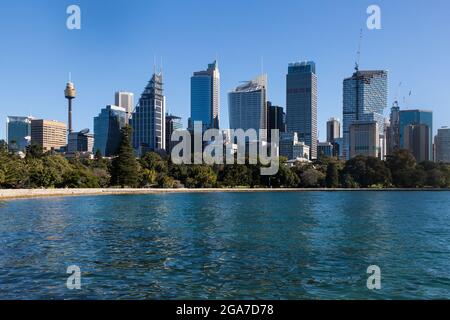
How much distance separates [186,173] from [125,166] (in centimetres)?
2423

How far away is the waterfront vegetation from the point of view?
9200 centimetres

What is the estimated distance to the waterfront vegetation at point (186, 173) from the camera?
302 feet

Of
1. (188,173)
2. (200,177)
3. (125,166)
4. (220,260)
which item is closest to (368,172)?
(200,177)

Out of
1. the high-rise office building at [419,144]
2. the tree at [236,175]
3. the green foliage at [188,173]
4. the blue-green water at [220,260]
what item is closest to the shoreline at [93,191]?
the green foliage at [188,173]

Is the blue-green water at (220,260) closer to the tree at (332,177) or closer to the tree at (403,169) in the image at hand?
the tree at (332,177)

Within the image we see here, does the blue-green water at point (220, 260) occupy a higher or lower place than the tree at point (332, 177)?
lower

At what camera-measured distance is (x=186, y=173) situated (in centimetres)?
13138

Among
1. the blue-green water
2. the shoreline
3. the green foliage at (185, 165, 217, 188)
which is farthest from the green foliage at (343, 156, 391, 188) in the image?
the blue-green water

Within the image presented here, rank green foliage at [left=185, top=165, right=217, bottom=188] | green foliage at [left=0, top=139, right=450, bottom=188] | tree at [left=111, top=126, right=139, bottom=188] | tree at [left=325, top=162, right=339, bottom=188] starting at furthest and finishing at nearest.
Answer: tree at [left=325, top=162, right=339, bottom=188], green foliage at [left=185, top=165, right=217, bottom=188], tree at [left=111, top=126, right=139, bottom=188], green foliage at [left=0, top=139, right=450, bottom=188]

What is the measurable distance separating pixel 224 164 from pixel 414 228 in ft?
357

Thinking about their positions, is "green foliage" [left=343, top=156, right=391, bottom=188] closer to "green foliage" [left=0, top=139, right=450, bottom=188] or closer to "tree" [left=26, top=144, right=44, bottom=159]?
"green foliage" [left=0, top=139, right=450, bottom=188]

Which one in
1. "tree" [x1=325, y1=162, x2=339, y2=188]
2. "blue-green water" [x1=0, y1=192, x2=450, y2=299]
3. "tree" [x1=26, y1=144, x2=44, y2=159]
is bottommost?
"blue-green water" [x1=0, y1=192, x2=450, y2=299]
